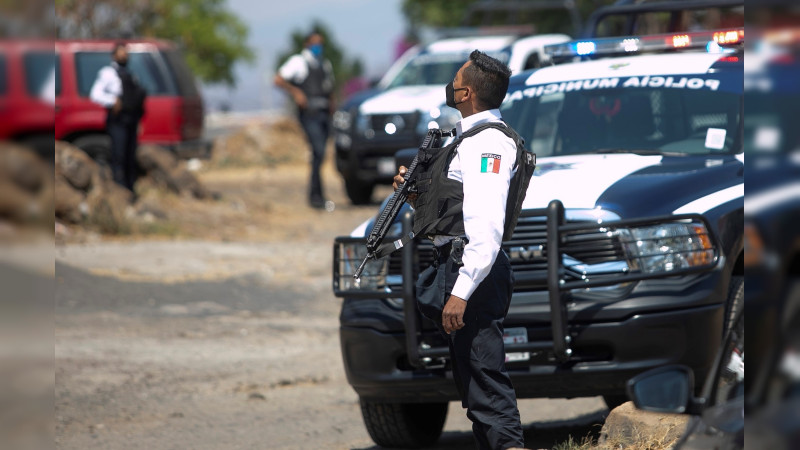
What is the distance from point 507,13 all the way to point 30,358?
40154 mm

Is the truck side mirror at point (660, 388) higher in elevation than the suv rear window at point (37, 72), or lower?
lower

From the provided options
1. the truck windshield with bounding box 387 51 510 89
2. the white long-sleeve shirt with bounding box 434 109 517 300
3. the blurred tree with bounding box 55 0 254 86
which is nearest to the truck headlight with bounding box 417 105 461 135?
the truck windshield with bounding box 387 51 510 89

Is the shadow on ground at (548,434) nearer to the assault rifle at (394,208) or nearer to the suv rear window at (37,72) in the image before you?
the assault rifle at (394,208)

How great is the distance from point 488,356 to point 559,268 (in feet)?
2.63

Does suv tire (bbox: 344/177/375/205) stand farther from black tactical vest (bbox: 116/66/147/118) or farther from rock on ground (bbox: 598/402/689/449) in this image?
rock on ground (bbox: 598/402/689/449)

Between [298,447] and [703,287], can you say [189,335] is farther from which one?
[703,287]

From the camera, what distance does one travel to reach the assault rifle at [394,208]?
4355mm

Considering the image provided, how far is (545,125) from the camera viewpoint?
6.38 metres

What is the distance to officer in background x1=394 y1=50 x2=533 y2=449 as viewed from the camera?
4.04 meters

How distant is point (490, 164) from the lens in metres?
4.07

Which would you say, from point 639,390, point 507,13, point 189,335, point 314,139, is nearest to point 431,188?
point 639,390

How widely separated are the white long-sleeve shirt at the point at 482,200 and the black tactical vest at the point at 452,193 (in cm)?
8

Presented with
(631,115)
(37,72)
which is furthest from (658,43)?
(37,72)

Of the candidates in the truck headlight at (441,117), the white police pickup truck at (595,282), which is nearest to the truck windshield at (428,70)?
the truck headlight at (441,117)
